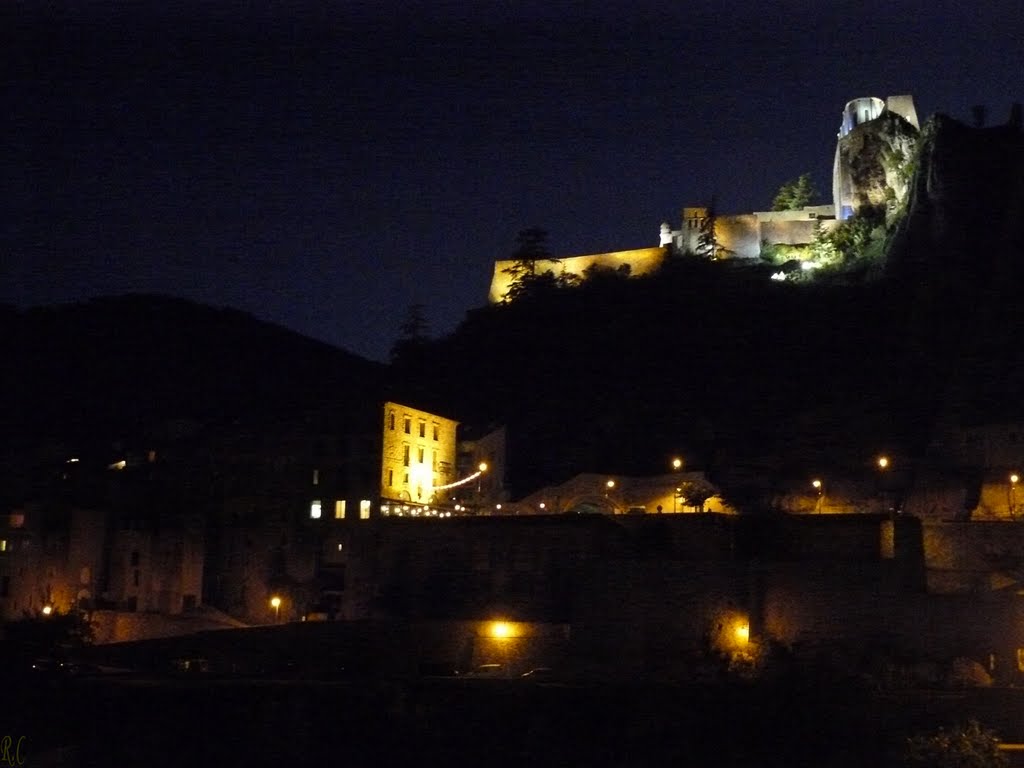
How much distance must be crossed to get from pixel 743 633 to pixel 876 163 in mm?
53663

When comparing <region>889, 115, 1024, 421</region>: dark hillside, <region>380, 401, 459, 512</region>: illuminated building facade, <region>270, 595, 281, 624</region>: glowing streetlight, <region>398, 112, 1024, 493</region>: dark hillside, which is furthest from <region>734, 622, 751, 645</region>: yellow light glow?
<region>889, 115, 1024, 421</region>: dark hillside

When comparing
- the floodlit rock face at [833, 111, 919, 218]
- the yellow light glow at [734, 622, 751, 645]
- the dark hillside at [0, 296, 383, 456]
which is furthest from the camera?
the dark hillside at [0, 296, 383, 456]

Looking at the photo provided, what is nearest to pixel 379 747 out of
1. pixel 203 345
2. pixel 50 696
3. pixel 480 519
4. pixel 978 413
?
pixel 50 696

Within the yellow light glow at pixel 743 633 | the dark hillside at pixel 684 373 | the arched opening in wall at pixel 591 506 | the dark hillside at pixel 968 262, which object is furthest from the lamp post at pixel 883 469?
the yellow light glow at pixel 743 633

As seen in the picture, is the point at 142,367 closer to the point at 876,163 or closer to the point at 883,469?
the point at 876,163

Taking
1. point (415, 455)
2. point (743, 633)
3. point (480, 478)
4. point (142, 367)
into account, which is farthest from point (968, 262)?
point (142, 367)

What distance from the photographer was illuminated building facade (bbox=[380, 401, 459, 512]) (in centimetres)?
5412

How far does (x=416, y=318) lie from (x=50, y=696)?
61055 mm

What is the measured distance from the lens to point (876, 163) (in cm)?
8350

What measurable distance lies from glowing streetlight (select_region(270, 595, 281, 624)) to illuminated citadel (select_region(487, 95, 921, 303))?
142 ft

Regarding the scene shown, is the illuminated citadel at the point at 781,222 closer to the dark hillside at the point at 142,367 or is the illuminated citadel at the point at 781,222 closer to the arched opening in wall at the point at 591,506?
the dark hillside at the point at 142,367

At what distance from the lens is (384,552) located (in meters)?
44.5

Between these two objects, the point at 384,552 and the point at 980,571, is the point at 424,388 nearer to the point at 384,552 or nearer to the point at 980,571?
the point at 384,552

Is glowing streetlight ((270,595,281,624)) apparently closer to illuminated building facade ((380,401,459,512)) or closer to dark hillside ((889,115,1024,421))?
illuminated building facade ((380,401,459,512))
